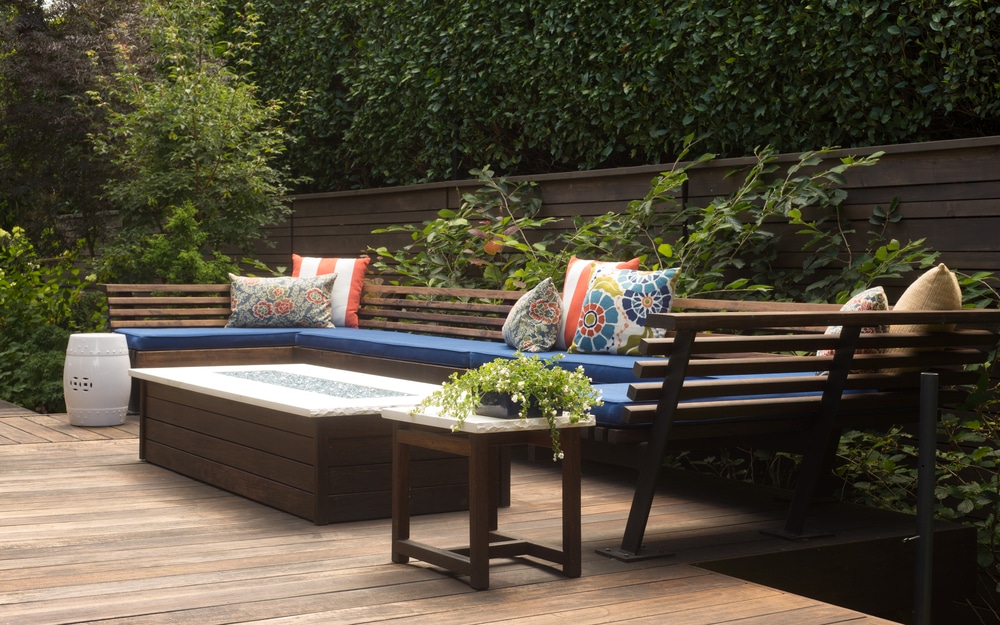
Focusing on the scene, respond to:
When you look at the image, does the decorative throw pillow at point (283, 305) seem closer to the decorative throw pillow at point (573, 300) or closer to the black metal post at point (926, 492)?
the decorative throw pillow at point (573, 300)

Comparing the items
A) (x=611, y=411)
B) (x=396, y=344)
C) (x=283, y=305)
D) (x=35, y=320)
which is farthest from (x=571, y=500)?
(x=35, y=320)

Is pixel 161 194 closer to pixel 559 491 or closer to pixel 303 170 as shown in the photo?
pixel 303 170

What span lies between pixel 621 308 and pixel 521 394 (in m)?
1.89

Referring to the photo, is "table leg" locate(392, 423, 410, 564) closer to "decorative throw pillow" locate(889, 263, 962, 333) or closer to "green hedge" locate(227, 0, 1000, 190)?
"decorative throw pillow" locate(889, 263, 962, 333)

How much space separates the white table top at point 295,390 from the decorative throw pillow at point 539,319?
81 centimetres

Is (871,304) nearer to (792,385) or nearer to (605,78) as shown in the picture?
(792,385)

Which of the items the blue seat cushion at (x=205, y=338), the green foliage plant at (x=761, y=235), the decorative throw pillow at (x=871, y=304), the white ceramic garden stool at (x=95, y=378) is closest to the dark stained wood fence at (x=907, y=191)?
the green foliage plant at (x=761, y=235)

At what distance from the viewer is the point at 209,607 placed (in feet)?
9.29

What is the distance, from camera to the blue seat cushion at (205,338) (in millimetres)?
6422

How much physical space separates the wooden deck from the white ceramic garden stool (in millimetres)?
1185

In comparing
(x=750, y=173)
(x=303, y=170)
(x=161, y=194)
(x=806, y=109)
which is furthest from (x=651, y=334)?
(x=303, y=170)

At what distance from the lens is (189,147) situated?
8.05 m

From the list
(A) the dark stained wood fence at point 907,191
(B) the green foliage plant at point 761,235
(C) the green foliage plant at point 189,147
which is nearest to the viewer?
(A) the dark stained wood fence at point 907,191

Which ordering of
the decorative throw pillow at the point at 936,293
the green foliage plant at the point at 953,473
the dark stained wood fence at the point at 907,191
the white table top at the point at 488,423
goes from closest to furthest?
1. the white table top at the point at 488,423
2. the decorative throw pillow at the point at 936,293
3. the green foliage plant at the point at 953,473
4. the dark stained wood fence at the point at 907,191
